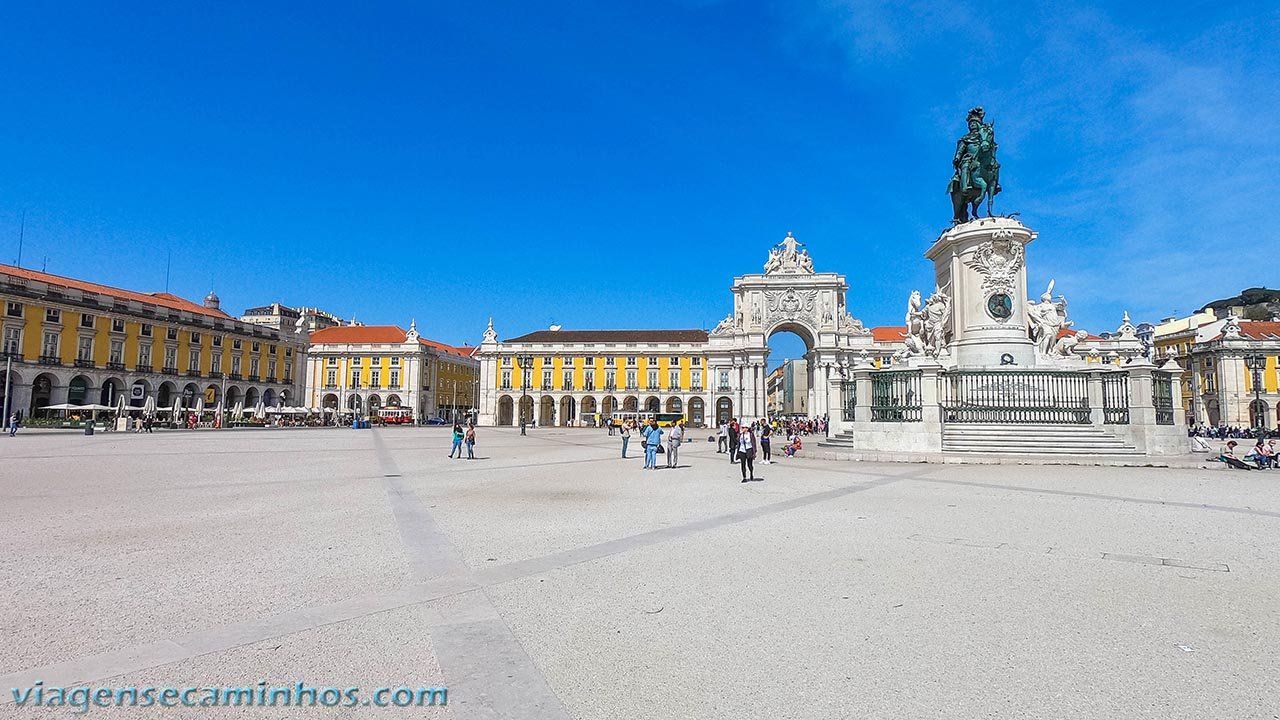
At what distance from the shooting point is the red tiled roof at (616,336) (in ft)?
270

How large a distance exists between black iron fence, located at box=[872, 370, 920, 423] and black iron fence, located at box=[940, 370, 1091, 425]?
3.15 feet

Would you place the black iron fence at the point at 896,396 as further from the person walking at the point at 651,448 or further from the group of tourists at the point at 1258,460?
the group of tourists at the point at 1258,460

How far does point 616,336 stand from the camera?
83500 mm

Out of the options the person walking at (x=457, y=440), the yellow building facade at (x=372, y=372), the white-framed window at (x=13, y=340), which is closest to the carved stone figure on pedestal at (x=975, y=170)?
the person walking at (x=457, y=440)

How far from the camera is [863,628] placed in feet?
13.4

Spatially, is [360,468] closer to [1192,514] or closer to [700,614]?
[700,614]

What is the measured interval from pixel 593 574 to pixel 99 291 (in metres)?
64.9

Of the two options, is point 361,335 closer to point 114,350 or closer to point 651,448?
point 114,350

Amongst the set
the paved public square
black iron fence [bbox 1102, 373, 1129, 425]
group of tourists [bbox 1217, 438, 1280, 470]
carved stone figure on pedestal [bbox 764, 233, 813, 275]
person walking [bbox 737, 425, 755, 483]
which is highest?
carved stone figure on pedestal [bbox 764, 233, 813, 275]

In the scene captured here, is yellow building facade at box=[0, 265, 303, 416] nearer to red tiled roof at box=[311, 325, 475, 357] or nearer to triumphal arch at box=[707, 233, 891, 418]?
red tiled roof at box=[311, 325, 475, 357]

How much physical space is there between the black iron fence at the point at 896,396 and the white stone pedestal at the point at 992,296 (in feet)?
8.63

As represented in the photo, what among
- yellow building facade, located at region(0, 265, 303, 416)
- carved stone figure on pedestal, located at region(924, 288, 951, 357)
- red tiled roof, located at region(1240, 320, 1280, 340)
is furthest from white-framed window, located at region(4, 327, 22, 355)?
red tiled roof, located at region(1240, 320, 1280, 340)

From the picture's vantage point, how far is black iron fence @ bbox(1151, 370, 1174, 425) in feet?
56.3

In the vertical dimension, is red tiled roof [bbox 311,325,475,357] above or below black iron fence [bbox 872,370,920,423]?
above
